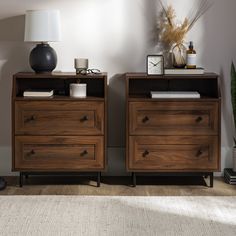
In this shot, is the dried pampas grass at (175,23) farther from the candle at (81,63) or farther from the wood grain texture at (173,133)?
the candle at (81,63)

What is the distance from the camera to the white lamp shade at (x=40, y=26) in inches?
140

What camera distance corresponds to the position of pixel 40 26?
3545 mm

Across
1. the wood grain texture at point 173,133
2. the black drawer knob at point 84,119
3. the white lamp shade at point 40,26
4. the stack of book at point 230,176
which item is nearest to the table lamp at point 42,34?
the white lamp shade at point 40,26

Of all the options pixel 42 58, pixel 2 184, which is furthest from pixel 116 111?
pixel 2 184

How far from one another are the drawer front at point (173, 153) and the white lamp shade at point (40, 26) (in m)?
0.72

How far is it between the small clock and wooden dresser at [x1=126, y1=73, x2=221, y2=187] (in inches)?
2.0

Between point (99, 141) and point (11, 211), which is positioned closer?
point (11, 211)

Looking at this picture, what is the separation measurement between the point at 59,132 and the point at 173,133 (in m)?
0.62

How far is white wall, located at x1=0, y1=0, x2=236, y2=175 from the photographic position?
12.3 feet

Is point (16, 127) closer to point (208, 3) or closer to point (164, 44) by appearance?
point (164, 44)

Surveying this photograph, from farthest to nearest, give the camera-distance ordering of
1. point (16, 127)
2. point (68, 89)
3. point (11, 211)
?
point (68, 89), point (16, 127), point (11, 211)

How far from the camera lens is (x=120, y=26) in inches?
149

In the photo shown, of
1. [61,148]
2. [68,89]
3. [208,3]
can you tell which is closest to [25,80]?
[68,89]

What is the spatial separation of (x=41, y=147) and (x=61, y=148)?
109mm
